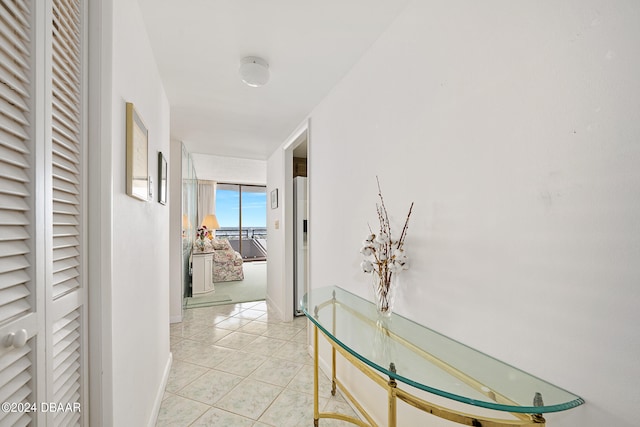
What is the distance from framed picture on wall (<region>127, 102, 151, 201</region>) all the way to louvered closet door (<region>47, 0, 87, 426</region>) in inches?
9.7

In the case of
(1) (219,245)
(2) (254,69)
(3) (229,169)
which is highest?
(3) (229,169)

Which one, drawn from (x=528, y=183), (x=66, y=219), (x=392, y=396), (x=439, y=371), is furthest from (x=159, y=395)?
(x=528, y=183)

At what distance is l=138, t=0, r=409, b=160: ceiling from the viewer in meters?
1.42

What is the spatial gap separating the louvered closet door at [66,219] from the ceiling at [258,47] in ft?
2.23

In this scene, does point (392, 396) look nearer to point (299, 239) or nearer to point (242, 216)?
point (299, 239)

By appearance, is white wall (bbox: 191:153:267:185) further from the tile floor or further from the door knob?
the door knob

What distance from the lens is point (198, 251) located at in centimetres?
497

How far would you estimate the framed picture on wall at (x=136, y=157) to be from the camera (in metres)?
1.22

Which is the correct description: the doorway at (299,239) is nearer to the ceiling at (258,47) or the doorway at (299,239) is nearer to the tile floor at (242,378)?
the tile floor at (242,378)

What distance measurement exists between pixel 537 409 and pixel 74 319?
142 centimetres

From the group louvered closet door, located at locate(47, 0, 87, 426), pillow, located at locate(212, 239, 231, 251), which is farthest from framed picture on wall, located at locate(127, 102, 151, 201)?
pillow, located at locate(212, 239, 231, 251)

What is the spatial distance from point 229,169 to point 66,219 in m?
5.72

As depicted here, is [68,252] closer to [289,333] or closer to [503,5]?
[503,5]

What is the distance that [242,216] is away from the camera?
892 cm
